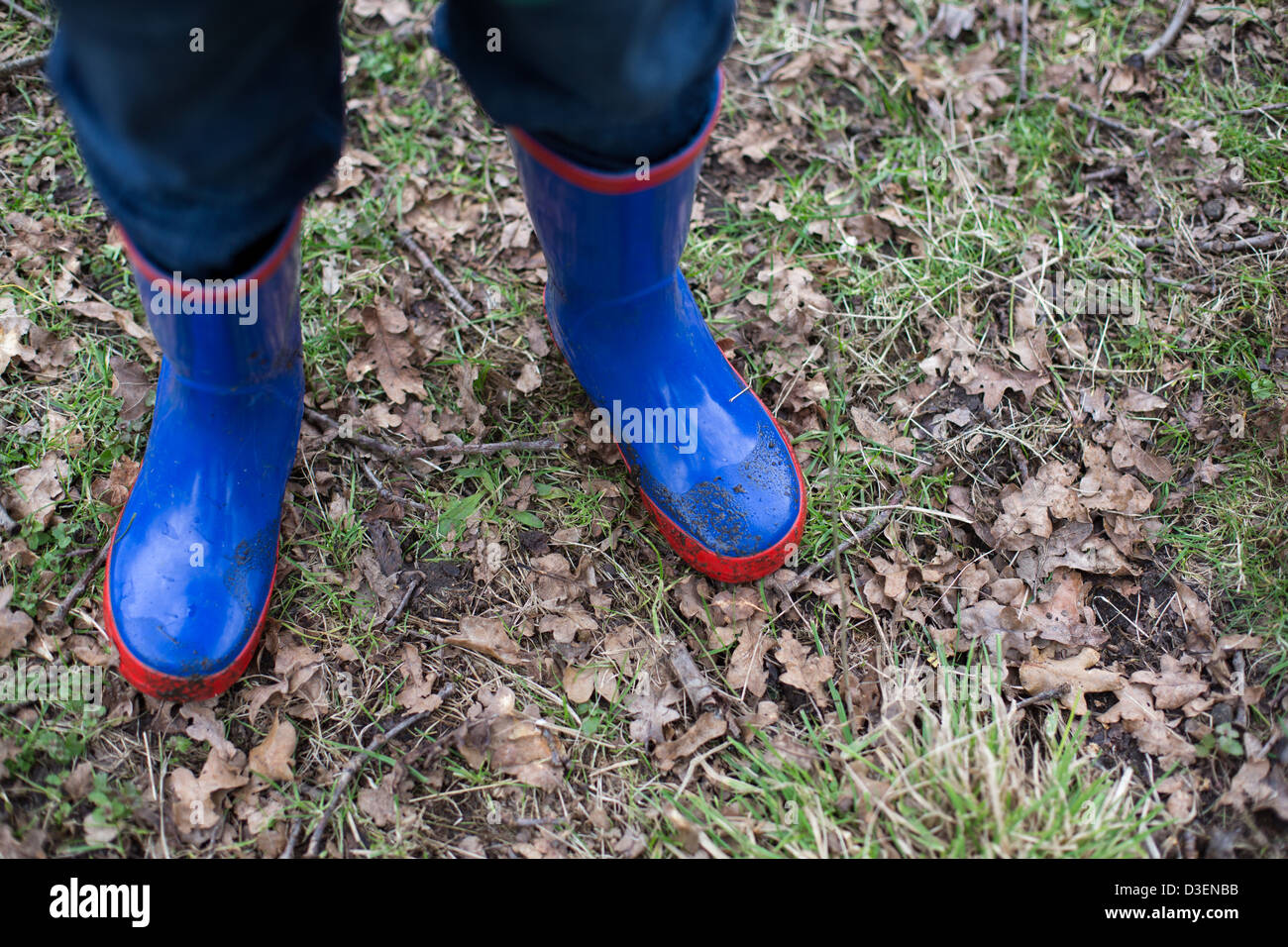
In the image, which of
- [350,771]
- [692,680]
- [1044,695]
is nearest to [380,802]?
[350,771]

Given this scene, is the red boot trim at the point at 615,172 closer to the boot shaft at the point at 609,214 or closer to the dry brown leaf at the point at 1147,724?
the boot shaft at the point at 609,214

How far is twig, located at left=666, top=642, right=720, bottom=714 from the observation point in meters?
1.88

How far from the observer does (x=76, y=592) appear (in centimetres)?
190

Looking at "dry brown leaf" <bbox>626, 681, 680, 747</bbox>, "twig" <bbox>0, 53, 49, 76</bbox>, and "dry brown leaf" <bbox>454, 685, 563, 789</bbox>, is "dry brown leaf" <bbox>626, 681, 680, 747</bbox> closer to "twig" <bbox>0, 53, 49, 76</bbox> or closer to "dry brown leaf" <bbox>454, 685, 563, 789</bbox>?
"dry brown leaf" <bbox>454, 685, 563, 789</bbox>

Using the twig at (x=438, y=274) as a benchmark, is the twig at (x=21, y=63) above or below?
above

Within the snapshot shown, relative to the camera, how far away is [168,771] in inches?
68.6

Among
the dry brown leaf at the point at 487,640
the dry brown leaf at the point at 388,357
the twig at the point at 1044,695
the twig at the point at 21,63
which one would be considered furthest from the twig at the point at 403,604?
the twig at the point at 21,63

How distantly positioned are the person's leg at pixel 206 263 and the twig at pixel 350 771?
31 centimetres

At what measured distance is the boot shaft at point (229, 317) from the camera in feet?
4.64

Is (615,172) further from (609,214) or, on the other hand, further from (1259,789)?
(1259,789)

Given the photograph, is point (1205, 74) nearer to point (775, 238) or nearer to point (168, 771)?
point (775, 238)

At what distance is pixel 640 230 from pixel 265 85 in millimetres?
691
